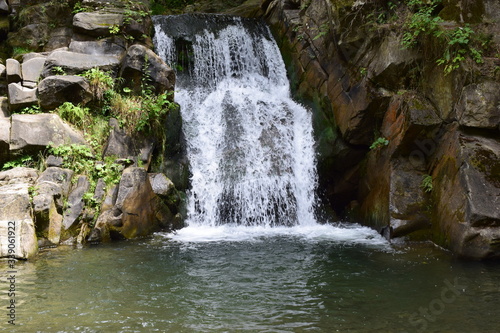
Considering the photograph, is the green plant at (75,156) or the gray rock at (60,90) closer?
the green plant at (75,156)

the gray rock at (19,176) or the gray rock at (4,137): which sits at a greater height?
the gray rock at (4,137)

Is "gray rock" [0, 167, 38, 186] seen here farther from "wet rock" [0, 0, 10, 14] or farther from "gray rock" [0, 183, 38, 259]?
"wet rock" [0, 0, 10, 14]

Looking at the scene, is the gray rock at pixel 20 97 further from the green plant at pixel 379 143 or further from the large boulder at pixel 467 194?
the large boulder at pixel 467 194

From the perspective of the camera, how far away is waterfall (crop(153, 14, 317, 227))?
10.8 metres

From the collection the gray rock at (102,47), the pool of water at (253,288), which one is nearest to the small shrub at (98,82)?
the gray rock at (102,47)

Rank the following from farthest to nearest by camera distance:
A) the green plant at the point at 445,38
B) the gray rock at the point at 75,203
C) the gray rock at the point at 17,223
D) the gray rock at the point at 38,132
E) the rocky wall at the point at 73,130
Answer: the gray rock at the point at 38,132, the green plant at the point at 445,38, the gray rock at the point at 75,203, the rocky wall at the point at 73,130, the gray rock at the point at 17,223

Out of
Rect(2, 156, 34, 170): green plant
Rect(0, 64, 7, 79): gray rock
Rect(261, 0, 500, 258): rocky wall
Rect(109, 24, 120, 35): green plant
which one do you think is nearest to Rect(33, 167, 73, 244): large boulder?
Rect(2, 156, 34, 170): green plant

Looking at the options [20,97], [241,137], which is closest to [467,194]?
[241,137]

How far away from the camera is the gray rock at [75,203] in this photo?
340 inches

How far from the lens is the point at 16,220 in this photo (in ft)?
25.4

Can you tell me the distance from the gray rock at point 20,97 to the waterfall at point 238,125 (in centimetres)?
351

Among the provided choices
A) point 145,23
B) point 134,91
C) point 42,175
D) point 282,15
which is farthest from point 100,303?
point 282,15

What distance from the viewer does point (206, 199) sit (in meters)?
10.8

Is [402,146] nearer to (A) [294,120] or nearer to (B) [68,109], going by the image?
(A) [294,120]
